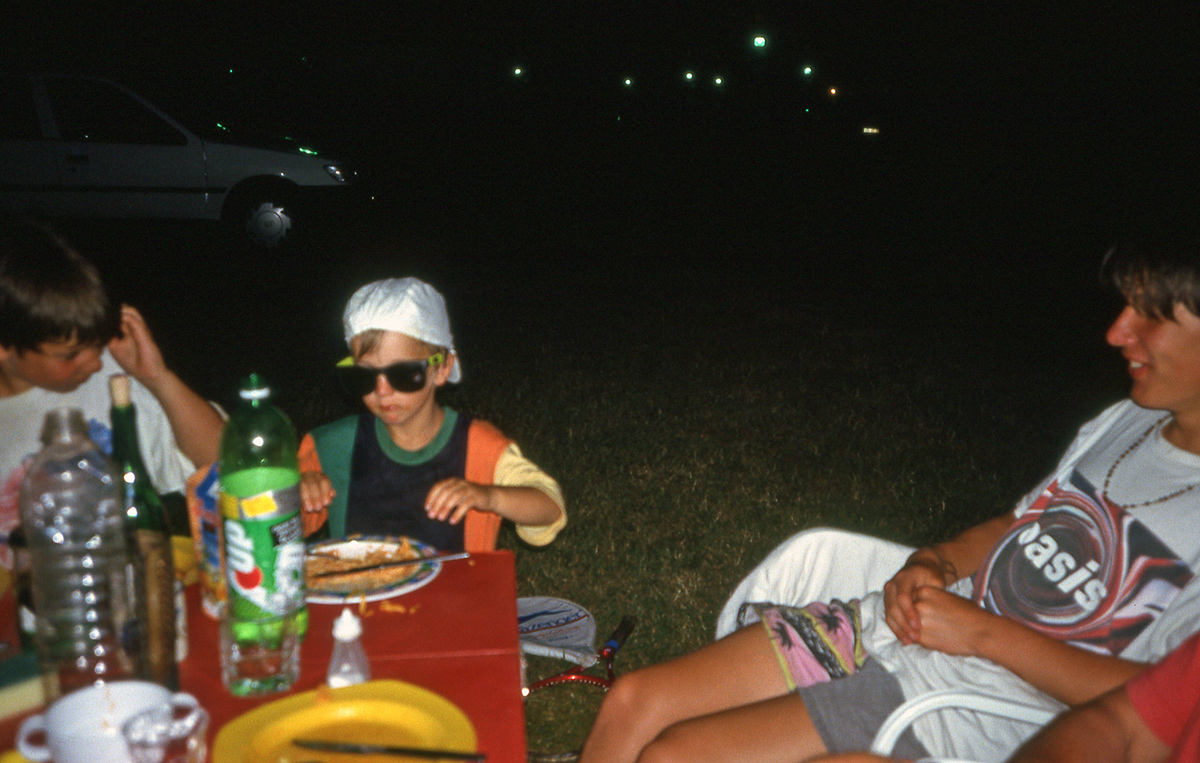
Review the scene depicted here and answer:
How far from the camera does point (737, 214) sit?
54.3ft

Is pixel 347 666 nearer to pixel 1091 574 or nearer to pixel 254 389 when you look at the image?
pixel 254 389

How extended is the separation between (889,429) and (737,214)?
10894 mm

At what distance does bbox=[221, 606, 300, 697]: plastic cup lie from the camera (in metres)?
1.51

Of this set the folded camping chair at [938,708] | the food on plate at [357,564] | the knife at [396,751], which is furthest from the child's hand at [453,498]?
the folded camping chair at [938,708]

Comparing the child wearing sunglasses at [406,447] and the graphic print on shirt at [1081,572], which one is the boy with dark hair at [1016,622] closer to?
the graphic print on shirt at [1081,572]

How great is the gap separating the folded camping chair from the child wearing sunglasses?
1017 mm

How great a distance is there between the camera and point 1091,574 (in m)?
2.03

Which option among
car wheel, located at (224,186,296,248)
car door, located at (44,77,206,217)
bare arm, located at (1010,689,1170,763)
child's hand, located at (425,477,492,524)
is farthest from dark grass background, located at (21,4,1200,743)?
child's hand, located at (425,477,492,524)

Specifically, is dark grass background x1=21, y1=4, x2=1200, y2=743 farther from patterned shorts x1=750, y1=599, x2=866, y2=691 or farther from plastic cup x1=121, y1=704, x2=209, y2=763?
plastic cup x1=121, y1=704, x2=209, y2=763

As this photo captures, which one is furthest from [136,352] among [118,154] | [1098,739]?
[118,154]

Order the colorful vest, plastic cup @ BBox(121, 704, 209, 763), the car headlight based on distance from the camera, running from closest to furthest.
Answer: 1. plastic cup @ BBox(121, 704, 209, 763)
2. the colorful vest
3. the car headlight

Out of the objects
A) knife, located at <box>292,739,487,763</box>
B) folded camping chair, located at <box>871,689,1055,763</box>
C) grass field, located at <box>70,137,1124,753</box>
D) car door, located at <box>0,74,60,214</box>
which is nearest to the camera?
knife, located at <box>292,739,487,763</box>

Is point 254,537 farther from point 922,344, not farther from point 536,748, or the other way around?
point 922,344

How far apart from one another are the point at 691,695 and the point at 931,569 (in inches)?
27.7
